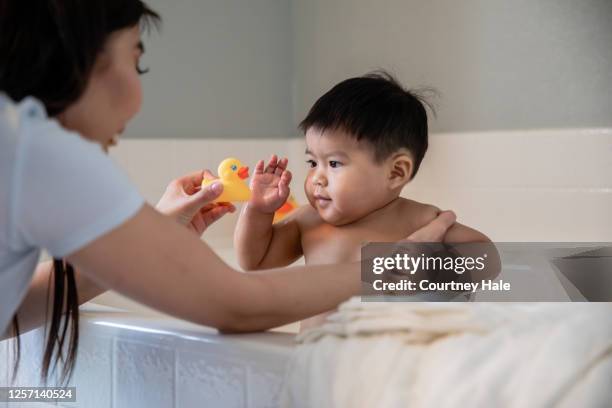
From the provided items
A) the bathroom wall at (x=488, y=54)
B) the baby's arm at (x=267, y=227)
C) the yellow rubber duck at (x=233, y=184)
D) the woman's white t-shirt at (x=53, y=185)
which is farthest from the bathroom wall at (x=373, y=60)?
the woman's white t-shirt at (x=53, y=185)

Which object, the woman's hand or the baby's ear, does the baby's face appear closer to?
the baby's ear

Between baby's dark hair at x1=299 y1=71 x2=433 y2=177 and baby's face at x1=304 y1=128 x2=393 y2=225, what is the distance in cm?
2

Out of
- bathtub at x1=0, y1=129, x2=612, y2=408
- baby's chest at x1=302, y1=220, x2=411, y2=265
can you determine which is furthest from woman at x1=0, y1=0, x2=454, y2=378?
baby's chest at x1=302, y1=220, x2=411, y2=265

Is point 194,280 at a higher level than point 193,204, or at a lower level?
lower

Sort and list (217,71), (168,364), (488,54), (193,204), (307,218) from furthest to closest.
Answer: (217,71) < (488,54) < (307,218) < (193,204) < (168,364)

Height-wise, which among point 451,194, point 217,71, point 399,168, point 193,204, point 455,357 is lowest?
point 455,357

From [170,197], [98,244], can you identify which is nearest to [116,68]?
[98,244]

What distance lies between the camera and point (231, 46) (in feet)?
9.02

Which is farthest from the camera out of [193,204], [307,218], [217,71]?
[217,71]

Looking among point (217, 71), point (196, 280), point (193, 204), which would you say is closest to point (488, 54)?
point (217, 71)

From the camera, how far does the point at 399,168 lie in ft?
4.34

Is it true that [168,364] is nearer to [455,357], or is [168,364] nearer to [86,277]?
[86,277]

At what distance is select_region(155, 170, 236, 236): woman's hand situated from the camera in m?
1.16

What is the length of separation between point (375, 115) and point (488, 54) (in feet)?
4.13
